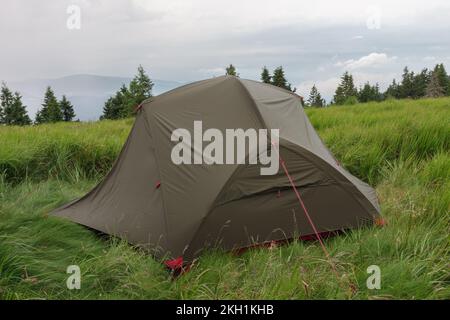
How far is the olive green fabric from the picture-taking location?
342 centimetres

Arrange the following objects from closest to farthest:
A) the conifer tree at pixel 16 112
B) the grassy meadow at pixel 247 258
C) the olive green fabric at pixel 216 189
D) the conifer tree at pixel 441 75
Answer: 1. the grassy meadow at pixel 247 258
2. the olive green fabric at pixel 216 189
3. the conifer tree at pixel 16 112
4. the conifer tree at pixel 441 75

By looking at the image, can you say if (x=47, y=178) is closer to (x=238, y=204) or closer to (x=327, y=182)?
(x=238, y=204)

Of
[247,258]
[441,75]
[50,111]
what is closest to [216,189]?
[247,258]

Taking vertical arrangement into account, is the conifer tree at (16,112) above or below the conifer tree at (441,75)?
below

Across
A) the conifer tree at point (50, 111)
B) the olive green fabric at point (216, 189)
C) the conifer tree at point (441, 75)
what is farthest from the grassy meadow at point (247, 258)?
the conifer tree at point (441, 75)

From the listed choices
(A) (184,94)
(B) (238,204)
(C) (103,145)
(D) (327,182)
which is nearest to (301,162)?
(D) (327,182)

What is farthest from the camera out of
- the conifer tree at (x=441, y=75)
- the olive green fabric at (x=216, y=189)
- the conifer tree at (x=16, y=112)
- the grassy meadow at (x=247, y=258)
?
the conifer tree at (x=441, y=75)

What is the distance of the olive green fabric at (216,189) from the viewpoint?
11.2ft

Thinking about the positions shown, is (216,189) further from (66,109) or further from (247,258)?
(66,109)

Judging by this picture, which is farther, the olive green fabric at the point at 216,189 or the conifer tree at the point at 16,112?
the conifer tree at the point at 16,112

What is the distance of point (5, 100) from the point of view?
139ft

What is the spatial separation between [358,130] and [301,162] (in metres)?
3.24

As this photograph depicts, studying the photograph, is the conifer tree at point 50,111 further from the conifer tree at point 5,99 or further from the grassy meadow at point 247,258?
the grassy meadow at point 247,258

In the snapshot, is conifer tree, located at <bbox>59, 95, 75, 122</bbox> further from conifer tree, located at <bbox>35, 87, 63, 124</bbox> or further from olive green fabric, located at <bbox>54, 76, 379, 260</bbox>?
olive green fabric, located at <bbox>54, 76, 379, 260</bbox>
